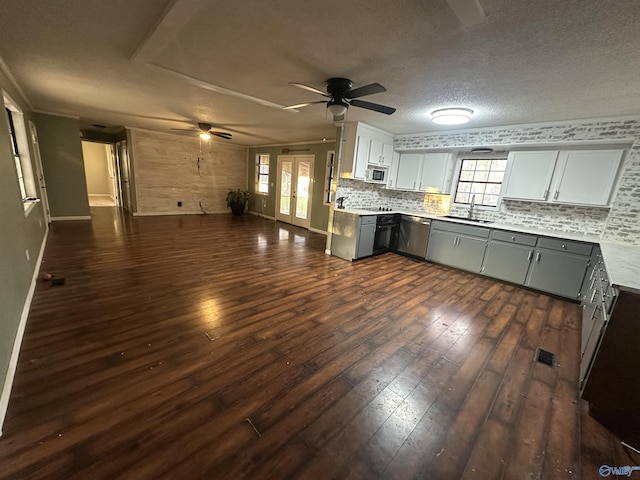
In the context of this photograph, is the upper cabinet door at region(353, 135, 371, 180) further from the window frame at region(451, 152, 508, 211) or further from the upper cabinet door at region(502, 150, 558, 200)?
the upper cabinet door at region(502, 150, 558, 200)

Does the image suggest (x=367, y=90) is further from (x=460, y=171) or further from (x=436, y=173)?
(x=460, y=171)

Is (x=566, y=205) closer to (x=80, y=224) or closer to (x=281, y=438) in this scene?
(x=281, y=438)

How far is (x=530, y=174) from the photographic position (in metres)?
4.13

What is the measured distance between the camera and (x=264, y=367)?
1979mm

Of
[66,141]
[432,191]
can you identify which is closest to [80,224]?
[66,141]

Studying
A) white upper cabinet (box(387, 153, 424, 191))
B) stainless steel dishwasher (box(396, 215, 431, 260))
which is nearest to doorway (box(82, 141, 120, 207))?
white upper cabinet (box(387, 153, 424, 191))

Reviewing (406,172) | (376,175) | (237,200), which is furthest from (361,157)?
(237,200)

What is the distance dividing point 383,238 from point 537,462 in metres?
4.16

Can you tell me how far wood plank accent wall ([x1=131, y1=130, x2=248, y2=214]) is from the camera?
7.54 metres

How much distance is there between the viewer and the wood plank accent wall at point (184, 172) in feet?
24.7

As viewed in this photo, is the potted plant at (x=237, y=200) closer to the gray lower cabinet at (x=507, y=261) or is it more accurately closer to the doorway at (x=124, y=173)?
the doorway at (x=124, y=173)

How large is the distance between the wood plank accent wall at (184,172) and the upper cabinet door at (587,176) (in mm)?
8773

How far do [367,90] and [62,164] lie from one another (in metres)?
7.72

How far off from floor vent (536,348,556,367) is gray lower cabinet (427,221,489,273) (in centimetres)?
214
